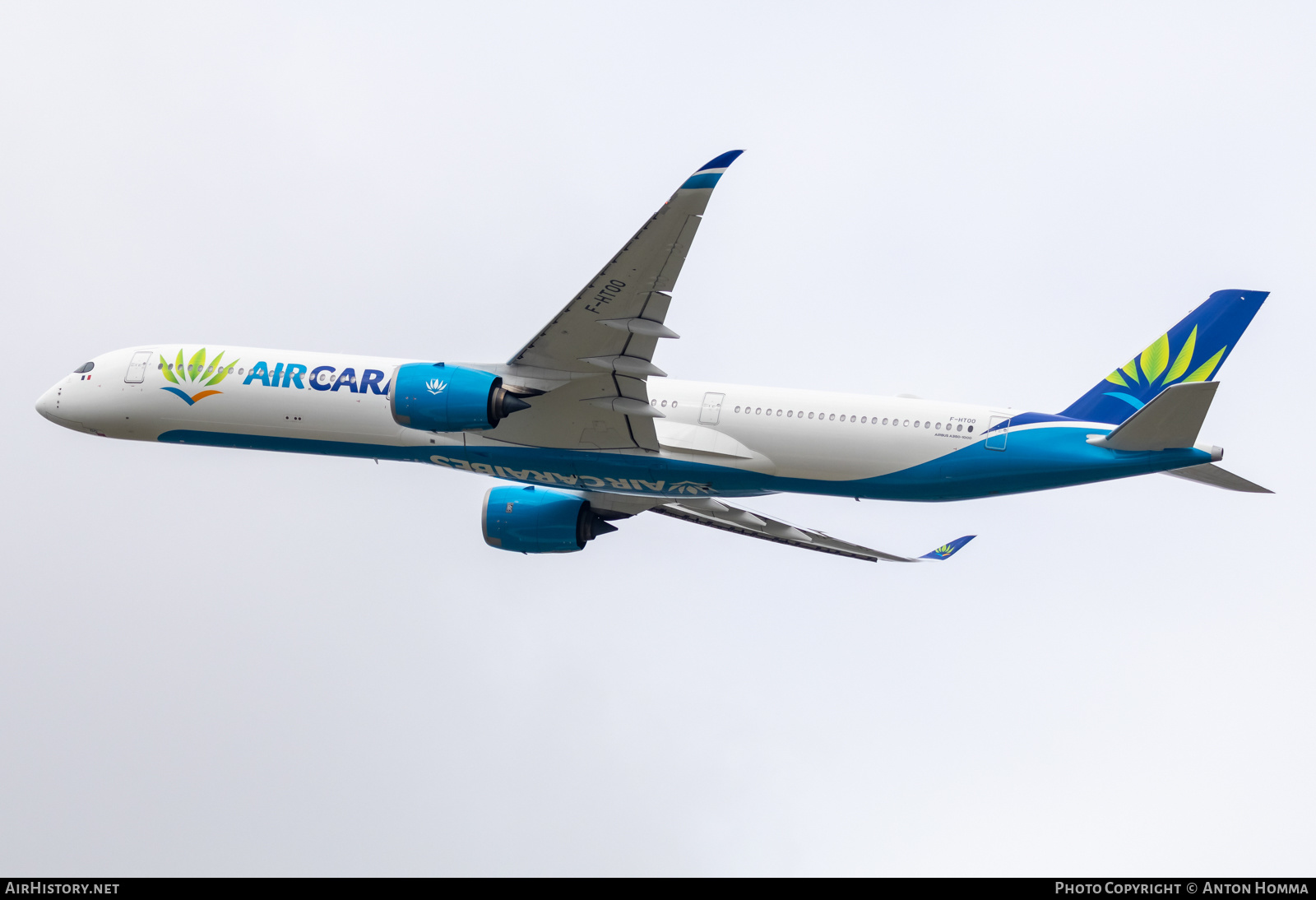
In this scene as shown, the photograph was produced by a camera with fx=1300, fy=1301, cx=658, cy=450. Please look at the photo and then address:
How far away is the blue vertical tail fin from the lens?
2895 centimetres

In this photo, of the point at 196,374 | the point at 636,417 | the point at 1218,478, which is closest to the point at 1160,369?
the point at 1218,478

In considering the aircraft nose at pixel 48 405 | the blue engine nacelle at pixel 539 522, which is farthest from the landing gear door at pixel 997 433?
the aircraft nose at pixel 48 405

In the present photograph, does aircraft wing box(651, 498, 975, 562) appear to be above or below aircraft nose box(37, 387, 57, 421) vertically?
below

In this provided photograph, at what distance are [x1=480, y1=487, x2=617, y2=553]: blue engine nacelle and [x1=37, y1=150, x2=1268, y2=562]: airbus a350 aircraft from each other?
2768 millimetres

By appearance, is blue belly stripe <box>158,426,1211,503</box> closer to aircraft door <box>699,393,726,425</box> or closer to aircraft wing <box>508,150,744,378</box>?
aircraft door <box>699,393,726,425</box>

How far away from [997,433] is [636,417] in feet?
26.6

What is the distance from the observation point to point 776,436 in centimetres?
2988

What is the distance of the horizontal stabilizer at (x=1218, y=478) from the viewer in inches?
1101

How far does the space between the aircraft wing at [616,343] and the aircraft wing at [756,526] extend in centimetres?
742

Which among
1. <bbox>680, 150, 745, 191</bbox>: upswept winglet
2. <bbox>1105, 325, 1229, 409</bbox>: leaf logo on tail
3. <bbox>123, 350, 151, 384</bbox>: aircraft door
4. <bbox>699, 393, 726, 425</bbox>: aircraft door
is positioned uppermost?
<bbox>680, 150, 745, 191</bbox>: upswept winglet

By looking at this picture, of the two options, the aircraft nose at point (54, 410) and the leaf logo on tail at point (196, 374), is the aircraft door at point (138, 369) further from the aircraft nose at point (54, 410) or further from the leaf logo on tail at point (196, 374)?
the aircraft nose at point (54, 410)

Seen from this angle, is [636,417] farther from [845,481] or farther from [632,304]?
[845,481]

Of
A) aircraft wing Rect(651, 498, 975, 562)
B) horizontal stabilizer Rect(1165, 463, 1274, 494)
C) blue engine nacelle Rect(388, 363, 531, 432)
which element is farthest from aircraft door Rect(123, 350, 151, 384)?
horizontal stabilizer Rect(1165, 463, 1274, 494)

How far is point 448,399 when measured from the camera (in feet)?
92.7
